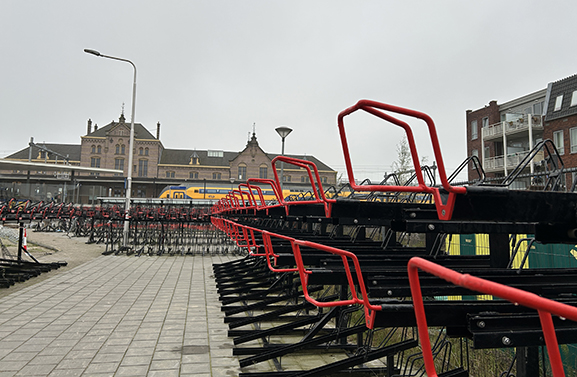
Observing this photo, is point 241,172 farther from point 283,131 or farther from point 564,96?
point 283,131

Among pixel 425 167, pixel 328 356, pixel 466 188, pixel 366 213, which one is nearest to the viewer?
pixel 466 188

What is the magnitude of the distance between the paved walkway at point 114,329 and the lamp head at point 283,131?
5.53 m

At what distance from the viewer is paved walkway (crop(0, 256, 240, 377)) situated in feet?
15.3

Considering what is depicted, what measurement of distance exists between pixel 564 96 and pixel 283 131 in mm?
20438

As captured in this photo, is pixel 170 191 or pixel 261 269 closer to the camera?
pixel 261 269

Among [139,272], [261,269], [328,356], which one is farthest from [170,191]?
[328,356]

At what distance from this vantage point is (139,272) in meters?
12.0

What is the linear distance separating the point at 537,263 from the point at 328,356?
3.12m

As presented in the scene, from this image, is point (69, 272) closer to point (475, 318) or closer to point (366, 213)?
point (366, 213)

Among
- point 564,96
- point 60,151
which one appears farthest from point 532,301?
point 60,151

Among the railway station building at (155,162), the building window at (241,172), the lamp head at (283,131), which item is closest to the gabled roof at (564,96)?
the lamp head at (283,131)

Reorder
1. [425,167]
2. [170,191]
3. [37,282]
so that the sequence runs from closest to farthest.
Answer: [425,167]
[37,282]
[170,191]

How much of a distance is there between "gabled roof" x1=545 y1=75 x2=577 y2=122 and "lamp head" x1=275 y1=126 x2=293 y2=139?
1900 cm

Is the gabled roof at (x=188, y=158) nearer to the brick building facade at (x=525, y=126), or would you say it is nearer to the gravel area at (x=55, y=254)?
the brick building facade at (x=525, y=126)
